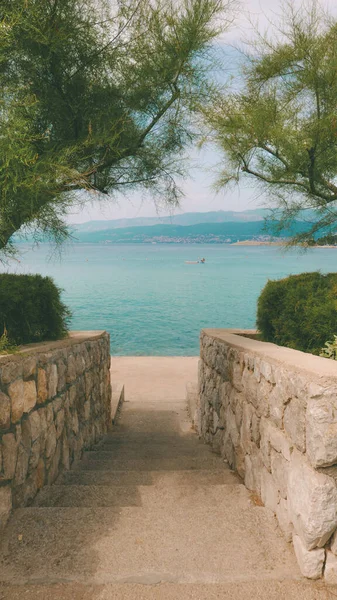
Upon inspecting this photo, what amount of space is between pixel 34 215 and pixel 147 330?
21.9 meters

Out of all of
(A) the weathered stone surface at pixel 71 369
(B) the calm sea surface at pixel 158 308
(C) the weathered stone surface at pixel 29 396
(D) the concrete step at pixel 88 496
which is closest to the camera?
(C) the weathered stone surface at pixel 29 396

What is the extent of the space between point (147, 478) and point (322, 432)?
194cm

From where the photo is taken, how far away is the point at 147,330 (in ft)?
85.3

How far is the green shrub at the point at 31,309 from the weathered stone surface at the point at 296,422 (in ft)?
7.19

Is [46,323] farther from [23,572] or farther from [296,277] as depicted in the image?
[296,277]

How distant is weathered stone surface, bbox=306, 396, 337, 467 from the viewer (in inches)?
88.6

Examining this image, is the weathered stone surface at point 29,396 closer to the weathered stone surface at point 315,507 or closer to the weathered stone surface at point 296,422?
the weathered stone surface at point 296,422

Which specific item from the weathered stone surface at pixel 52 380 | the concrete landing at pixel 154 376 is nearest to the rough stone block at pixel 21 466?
the weathered stone surface at pixel 52 380

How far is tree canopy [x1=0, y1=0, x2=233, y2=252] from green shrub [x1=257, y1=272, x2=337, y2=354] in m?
2.28

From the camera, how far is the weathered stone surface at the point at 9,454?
272 cm

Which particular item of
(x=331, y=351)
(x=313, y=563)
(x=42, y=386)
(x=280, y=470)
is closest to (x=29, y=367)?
(x=42, y=386)

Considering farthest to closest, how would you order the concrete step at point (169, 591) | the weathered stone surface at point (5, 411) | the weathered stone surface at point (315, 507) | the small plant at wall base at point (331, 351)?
the small plant at wall base at point (331, 351) < the weathered stone surface at point (5, 411) < the weathered stone surface at point (315, 507) < the concrete step at point (169, 591)

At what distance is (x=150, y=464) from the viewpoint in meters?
4.51

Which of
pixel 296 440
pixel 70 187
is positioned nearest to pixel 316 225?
pixel 70 187
